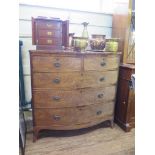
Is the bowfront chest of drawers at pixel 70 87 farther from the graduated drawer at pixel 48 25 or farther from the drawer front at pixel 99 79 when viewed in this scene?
the graduated drawer at pixel 48 25

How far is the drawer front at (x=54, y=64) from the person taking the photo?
5.42 ft

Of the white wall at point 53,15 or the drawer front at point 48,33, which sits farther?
the white wall at point 53,15

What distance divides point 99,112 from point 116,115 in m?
0.39

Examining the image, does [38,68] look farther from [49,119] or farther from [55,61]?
[49,119]

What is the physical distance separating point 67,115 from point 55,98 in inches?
9.1

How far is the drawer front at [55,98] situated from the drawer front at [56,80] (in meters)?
0.06

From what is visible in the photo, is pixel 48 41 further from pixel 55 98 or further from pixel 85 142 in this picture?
pixel 85 142

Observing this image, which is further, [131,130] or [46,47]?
[131,130]

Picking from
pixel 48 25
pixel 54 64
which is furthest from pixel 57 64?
pixel 48 25

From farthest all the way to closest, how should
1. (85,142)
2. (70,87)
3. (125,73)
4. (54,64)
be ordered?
(125,73) < (85,142) < (70,87) < (54,64)

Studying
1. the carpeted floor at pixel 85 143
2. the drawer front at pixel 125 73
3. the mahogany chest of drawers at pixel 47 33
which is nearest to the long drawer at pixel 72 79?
the drawer front at pixel 125 73

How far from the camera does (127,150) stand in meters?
1.79

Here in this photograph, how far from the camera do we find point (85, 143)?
73.7 inches
